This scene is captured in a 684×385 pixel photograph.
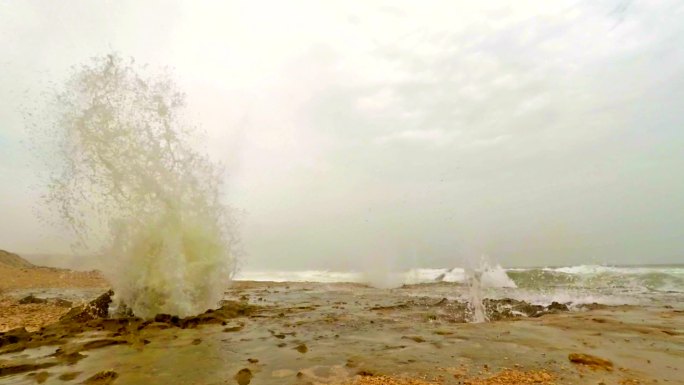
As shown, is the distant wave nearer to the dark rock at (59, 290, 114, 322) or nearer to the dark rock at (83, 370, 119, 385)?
the dark rock at (59, 290, 114, 322)

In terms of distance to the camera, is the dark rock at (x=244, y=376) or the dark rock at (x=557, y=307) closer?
the dark rock at (x=244, y=376)

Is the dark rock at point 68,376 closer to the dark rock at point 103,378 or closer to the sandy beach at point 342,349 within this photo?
the sandy beach at point 342,349

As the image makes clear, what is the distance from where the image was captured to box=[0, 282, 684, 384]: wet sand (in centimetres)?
536

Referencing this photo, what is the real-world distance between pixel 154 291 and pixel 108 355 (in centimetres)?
454

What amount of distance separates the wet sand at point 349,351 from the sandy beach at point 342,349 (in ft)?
0.07

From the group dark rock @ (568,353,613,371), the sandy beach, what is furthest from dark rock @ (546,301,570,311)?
dark rock @ (568,353,613,371)

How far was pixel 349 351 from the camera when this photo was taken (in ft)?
22.3

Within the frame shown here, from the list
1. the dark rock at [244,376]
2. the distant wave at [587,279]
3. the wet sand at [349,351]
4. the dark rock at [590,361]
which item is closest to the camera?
the dark rock at [244,376]

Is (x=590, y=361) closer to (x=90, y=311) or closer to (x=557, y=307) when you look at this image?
(x=557, y=307)

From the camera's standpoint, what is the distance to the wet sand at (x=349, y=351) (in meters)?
5.36

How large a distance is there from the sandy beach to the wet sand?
0.02m

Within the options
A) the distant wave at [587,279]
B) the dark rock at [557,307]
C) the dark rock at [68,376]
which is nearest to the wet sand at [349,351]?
the dark rock at [68,376]

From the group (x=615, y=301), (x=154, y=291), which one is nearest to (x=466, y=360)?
(x=154, y=291)

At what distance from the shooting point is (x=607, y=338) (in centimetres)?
770
